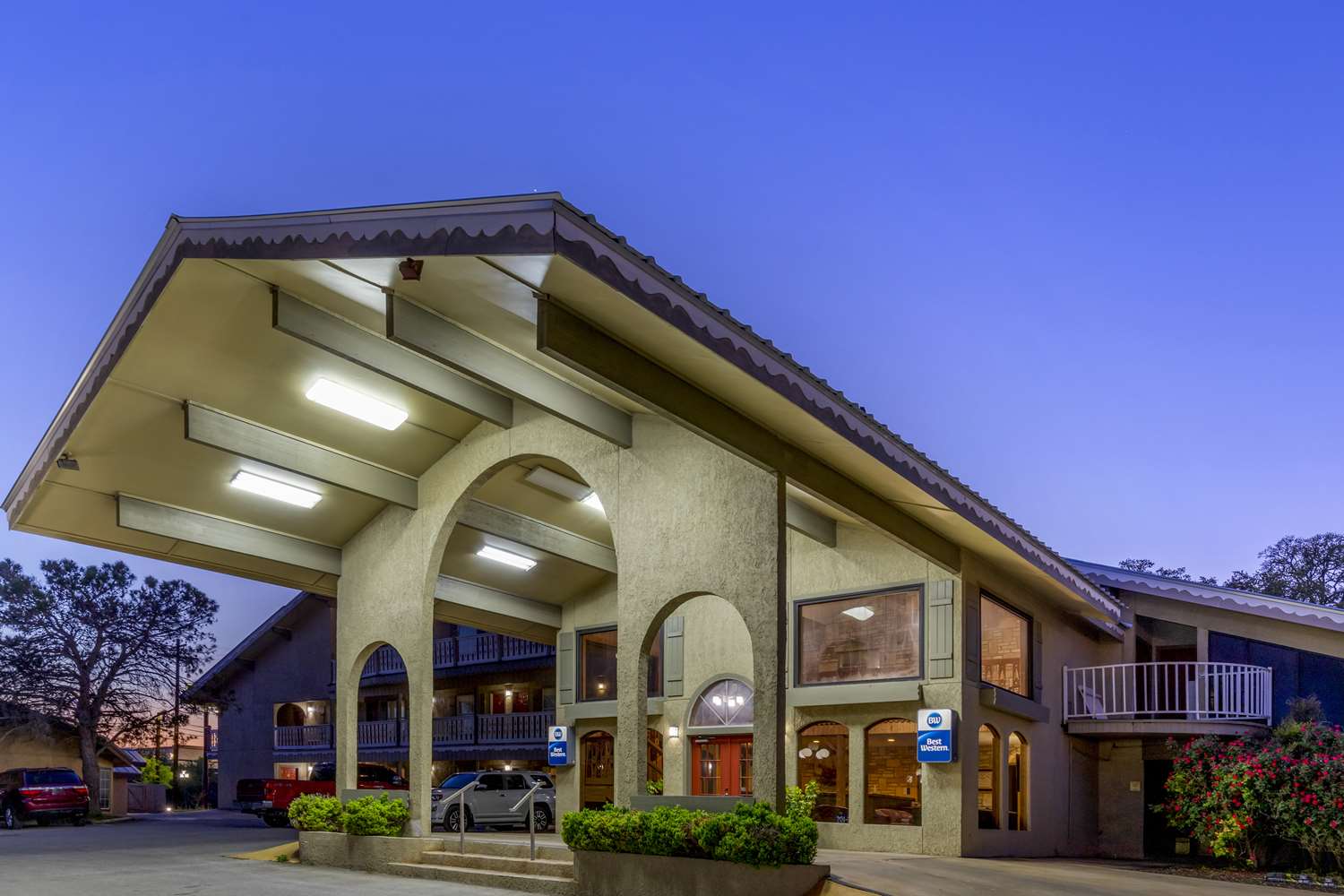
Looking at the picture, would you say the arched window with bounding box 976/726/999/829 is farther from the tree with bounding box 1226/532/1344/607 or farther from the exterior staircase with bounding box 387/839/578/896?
the tree with bounding box 1226/532/1344/607

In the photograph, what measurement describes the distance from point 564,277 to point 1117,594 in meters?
14.5

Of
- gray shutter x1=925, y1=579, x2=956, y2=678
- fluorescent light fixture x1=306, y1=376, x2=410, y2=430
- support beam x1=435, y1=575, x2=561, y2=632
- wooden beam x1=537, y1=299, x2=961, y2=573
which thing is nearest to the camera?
wooden beam x1=537, y1=299, x2=961, y2=573

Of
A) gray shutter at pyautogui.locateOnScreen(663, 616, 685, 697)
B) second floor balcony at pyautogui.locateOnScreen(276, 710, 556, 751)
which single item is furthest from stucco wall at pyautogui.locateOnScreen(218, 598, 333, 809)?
gray shutter at pyautogui.locateOnScreen(663, 616, 685, 697)

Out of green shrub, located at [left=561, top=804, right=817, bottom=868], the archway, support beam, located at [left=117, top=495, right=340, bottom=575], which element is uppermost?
support beam, located at [left=117, top=495, right=340, bottom=575]

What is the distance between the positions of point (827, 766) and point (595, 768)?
5691mm

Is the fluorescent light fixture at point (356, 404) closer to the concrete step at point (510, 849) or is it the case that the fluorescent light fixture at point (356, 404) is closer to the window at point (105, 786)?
the concrete step at point (510, 849)

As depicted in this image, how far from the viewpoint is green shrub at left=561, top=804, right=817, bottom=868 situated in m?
11.2

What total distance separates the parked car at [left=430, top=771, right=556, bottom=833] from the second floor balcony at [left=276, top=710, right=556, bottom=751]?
491 centimetres

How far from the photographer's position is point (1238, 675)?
1823 centimetres

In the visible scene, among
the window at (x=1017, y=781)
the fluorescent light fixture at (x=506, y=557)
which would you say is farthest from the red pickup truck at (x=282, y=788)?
the window at (x=1017, y=781)

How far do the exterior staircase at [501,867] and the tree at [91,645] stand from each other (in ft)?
78.6

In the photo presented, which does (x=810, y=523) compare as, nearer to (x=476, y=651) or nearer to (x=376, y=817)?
(x=376, y=817)

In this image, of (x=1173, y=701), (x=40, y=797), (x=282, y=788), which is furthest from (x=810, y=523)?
(x=40, y=797)

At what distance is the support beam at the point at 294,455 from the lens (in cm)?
1477
